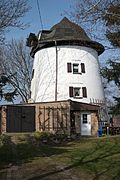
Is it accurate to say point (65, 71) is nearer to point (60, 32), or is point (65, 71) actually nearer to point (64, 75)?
point (64, 75)

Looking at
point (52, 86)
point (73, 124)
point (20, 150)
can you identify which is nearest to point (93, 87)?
point (52, 86)

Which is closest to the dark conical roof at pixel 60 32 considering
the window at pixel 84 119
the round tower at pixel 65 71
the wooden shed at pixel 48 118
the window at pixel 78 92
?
the round tower at pixel 65 71

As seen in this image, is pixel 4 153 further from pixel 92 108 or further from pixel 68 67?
pixel 68 67

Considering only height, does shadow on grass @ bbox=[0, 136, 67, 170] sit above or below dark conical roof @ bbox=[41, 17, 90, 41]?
below

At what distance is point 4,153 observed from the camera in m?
18.2

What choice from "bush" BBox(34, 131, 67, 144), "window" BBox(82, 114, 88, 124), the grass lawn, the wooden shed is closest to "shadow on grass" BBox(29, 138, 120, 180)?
the grass lawn

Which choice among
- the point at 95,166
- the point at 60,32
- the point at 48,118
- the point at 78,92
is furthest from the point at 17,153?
the point at 60,32

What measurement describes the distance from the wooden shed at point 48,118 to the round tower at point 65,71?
206 inches

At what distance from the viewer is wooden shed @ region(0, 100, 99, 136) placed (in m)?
32.7

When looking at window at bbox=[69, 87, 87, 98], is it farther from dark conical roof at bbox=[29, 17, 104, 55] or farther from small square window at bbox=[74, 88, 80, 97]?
dark conical roof at bbox=[29, 17, 104, 55]

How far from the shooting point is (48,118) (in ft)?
109

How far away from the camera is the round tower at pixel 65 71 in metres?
40.2

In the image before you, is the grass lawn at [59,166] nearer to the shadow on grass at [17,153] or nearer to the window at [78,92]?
the shadow on grass at [17,153]

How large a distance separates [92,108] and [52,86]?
262 inches
